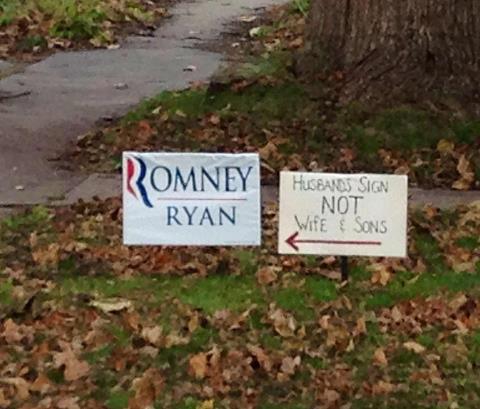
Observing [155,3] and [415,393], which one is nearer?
[415,393]

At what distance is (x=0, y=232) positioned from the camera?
7.95 m

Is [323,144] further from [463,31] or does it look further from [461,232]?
[461,232]

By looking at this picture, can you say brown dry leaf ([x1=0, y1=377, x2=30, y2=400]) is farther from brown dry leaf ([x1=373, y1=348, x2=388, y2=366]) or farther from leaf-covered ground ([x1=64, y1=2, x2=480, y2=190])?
leaf-covered ground ([x1=64, y1=2, x2=480, y2=190])

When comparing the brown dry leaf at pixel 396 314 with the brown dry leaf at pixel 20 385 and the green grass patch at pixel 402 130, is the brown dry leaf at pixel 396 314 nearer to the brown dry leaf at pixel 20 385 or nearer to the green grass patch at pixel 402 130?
the brown dry leaf at pixel 20 385

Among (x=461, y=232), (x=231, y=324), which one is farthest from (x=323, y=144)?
(x=231, y=324)

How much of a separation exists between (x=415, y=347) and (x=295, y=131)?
382 cm

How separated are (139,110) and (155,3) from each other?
26.2 ft

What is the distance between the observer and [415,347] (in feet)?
19.5

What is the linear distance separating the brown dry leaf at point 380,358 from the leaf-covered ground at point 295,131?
321 cm

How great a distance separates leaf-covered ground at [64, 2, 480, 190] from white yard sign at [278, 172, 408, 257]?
8.51 ft

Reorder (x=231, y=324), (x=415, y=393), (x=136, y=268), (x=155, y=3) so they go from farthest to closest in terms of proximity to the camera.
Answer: (x=155, y=3) → (x=136, y=268) → (x=231, y=324) → (x=415, y=393)

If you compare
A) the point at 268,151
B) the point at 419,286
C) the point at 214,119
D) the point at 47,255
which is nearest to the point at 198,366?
the point at 419,286

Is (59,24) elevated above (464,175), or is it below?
below

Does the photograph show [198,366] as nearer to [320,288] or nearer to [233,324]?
[233,324]
